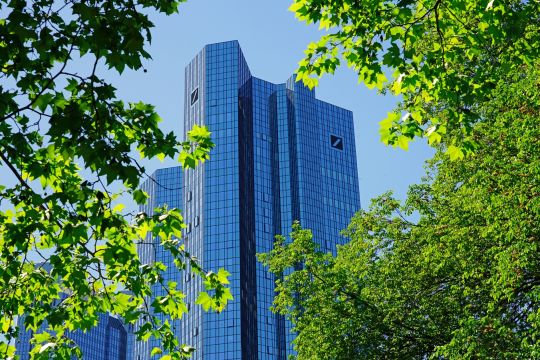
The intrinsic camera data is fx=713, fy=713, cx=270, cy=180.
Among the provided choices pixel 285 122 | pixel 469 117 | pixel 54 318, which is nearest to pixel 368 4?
pixel 469 117

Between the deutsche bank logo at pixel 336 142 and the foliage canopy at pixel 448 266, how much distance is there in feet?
511

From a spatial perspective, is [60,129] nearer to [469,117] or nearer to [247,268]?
[469,117]

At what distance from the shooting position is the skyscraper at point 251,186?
143625 millimetres

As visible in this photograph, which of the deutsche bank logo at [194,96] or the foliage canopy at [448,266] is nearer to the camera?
the foliage canopy at [448,266]

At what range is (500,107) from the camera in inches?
795

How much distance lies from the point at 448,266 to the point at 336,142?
535 feet

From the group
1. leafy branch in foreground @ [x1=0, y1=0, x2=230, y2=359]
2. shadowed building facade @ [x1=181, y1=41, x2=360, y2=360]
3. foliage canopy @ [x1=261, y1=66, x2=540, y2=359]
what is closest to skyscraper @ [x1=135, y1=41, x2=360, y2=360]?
shadowed building facade @ [x1=181, y1=41, x2=360, y2=360]

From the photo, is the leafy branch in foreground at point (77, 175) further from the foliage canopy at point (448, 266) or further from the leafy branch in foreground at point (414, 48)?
the foliage canopy at point (448, 266)

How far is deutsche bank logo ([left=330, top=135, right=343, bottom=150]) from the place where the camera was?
182 meters

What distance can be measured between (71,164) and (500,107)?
13.1 m

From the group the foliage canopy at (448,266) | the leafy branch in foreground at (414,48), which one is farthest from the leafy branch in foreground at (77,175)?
the foliage canopy at (448,266)

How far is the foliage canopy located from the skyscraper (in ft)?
381

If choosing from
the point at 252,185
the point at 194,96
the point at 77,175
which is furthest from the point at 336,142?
the point at 77,175

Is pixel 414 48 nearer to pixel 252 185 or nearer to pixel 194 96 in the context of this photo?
pixel 252 185
